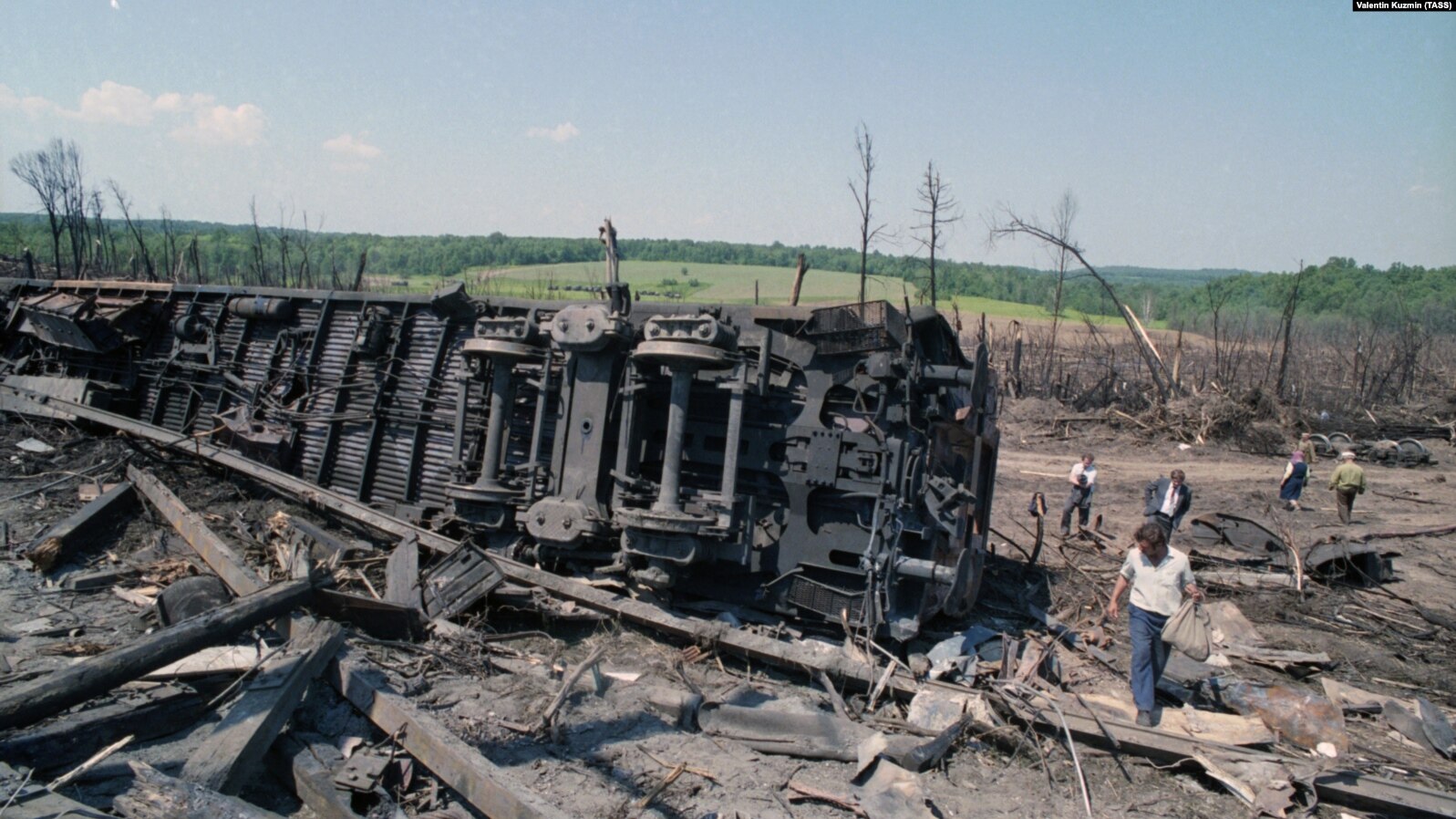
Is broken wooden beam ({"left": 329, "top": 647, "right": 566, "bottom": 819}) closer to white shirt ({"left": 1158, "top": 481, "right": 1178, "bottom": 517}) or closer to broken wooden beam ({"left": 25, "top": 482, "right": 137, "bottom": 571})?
broken wooden beam ({"left": 25, "top": 482, "right": 137, "bottom": 571})

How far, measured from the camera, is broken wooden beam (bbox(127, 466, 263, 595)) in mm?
7271

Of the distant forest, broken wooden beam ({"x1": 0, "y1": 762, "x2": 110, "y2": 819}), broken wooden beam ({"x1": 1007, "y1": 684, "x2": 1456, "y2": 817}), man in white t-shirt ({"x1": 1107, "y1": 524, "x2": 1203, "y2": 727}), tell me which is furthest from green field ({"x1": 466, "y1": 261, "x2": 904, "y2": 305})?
broken wooden beam ({"x1": 0, "y1": 762, "x2": 110, "y2": 819})

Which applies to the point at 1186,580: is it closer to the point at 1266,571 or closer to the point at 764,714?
the point at 764,714

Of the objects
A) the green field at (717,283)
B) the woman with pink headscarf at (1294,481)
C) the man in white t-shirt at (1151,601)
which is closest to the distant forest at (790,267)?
the green field at (717,283)

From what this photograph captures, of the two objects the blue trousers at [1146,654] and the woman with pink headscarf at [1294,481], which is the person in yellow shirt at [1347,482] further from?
the blue trousers at [1146,654]

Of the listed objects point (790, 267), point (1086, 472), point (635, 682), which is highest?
point (790, 267)

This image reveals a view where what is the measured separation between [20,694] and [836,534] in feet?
18.4

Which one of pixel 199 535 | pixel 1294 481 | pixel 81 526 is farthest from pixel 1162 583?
pixel 1294 481

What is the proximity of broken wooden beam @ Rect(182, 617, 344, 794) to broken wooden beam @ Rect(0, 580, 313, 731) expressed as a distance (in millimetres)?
302

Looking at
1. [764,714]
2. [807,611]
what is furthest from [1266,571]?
[764,714]

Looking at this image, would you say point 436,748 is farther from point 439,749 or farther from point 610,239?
point 610,239

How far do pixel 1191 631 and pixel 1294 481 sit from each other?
40.2 ft

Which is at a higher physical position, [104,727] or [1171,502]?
[1171,502]

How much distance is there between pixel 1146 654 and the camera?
22.5ft
